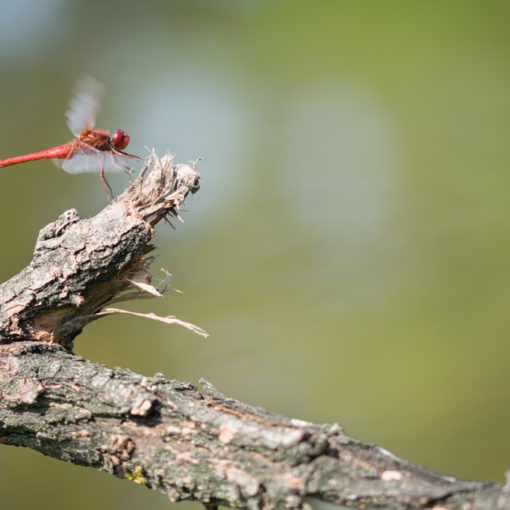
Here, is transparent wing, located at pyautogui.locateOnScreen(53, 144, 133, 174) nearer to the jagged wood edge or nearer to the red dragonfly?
the red dragonfly

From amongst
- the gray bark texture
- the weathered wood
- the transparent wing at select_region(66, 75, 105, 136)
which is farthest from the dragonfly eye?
the weathered wood

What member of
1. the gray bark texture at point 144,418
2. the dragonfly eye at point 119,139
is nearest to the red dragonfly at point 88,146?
the dragonfly eye at point 119,139

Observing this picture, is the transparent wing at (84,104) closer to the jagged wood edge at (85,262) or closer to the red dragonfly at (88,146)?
the red dragonfly at (88,146)

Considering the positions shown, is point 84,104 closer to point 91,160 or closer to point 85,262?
point 91,160

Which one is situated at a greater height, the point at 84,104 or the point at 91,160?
the point at 84,104

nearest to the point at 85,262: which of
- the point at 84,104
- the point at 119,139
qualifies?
the point at 119,139

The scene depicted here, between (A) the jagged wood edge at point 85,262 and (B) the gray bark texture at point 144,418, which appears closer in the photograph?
(B) the gray bark texture at point 144,418
